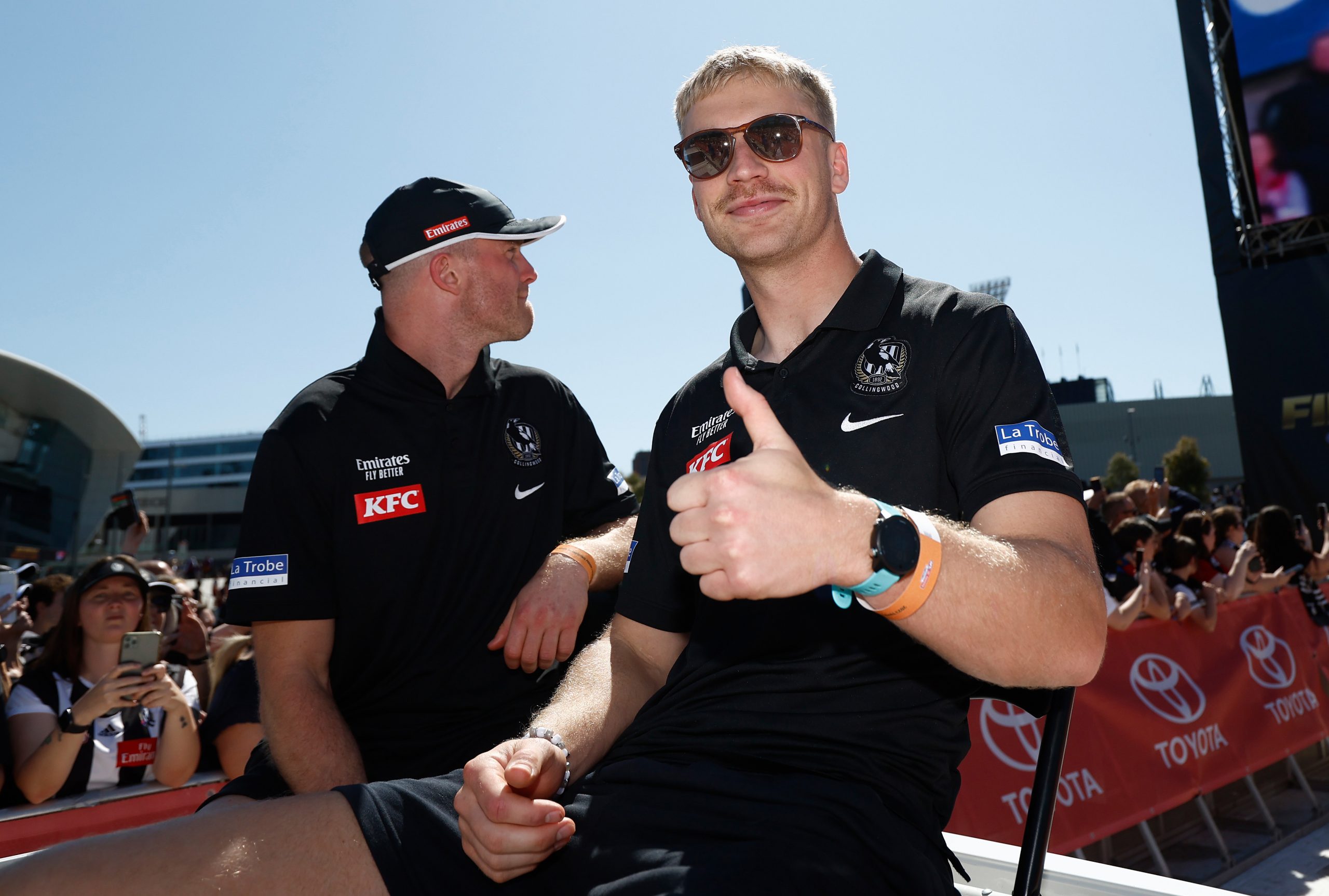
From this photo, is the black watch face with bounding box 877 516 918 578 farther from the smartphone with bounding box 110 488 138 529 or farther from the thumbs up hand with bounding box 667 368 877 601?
the smartphone with bounding box 110 488 138 529

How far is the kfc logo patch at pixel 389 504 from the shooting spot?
2.57m

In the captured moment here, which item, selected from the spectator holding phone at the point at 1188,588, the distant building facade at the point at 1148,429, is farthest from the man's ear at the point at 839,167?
the distant building facade at the point at 1148,429

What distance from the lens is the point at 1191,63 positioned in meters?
14.6

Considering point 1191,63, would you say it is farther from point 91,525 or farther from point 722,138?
point 91,525

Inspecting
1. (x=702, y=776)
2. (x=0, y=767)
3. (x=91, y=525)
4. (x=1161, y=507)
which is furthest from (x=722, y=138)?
(x=91, y=525)

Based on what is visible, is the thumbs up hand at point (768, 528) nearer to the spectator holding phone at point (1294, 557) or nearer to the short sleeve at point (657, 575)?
the short sleeve at point (657, 575)

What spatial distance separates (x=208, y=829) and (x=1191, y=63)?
17605mm

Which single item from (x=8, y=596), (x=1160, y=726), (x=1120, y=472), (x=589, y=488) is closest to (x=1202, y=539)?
(x=1160, y=726)

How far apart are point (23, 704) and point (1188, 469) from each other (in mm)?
51074

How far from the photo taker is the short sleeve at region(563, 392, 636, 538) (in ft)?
9.81

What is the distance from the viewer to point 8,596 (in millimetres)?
7441

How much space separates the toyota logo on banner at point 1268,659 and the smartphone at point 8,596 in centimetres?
1027

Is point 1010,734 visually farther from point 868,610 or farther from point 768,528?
point 768,528

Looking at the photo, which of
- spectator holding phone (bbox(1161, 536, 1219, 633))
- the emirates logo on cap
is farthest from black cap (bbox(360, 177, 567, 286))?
spectator holding phone (bbox(1161, 536, 1219, 633))
